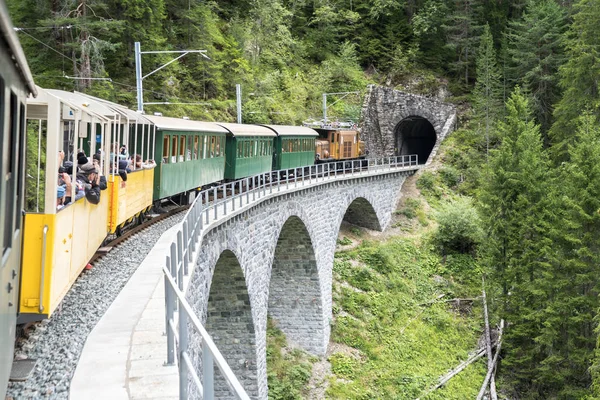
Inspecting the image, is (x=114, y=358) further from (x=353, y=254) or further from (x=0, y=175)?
(x=353, y=254)

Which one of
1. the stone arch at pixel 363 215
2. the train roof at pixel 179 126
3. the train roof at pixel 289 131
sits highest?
the train roof at pixel 289 131

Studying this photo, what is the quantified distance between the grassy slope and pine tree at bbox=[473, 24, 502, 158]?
392 inches

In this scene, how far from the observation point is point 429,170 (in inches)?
1845

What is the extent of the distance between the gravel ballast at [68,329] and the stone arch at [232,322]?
21.4 ft

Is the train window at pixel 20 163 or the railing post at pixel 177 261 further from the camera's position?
the railing post at pixel 177 261

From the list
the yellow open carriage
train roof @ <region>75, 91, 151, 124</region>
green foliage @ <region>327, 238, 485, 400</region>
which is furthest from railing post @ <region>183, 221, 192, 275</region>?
green foliage @ <region>327, 238, 485, 400</region>

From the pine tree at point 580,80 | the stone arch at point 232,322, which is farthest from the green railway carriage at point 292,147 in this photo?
the pine tree at point 580,80

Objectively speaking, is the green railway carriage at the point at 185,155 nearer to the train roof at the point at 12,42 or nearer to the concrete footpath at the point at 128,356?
the concrete footpath at the point at 128,356

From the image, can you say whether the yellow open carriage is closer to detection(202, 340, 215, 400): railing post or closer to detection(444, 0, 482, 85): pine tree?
detection(202, 340, 215, 400): railing post

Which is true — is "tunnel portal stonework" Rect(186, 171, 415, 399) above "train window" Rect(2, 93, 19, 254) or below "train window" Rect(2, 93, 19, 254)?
below

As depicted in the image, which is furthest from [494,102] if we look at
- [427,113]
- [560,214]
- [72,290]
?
[72,290]

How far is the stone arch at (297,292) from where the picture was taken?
96.1ft

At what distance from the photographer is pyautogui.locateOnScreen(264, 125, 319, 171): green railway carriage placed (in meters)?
33.0

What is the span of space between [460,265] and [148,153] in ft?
81.1
